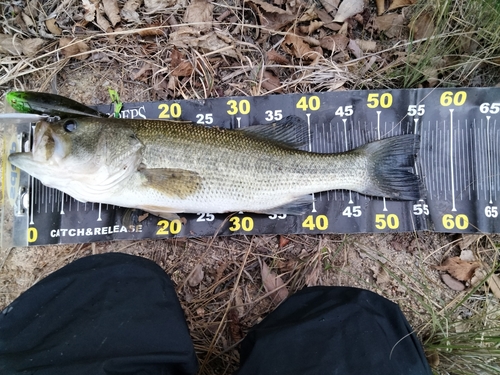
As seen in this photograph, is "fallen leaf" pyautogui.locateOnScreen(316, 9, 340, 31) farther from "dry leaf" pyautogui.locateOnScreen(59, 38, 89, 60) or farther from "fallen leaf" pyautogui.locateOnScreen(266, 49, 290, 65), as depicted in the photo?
"dry leaf" pyautogui.locateOnScreen(59, 38, 89, 60)

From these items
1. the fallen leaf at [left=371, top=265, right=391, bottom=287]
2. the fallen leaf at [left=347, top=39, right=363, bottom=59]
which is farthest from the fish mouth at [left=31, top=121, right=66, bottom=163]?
the fallen leaf at [left=371, top=265, right=391, bottom=287]

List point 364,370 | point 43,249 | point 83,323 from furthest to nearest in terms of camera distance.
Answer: point 43,249 < point 83,323 < point 364,370

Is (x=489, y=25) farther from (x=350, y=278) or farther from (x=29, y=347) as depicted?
(x=29, y=347)

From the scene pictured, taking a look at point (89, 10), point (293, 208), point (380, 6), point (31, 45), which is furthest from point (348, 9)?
point (31, 45)

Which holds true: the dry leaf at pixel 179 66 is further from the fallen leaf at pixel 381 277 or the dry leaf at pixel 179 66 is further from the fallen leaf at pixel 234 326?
the fallen leaf at pixel 381 277

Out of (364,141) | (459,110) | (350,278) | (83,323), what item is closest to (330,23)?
(364,141)

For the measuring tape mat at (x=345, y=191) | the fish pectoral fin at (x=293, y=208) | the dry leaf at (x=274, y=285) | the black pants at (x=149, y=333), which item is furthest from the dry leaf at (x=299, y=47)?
the black pants at (x=149, y=333)
